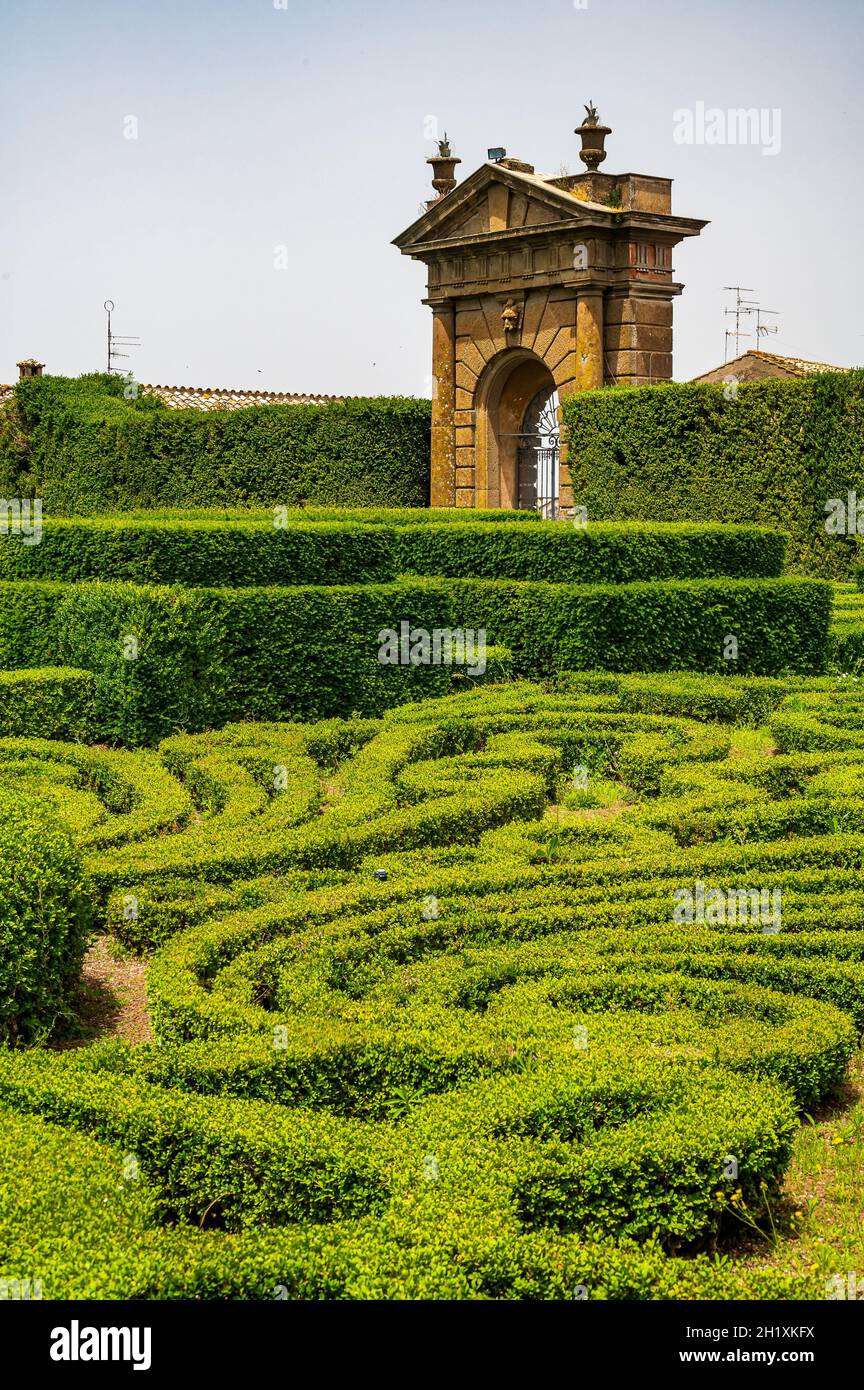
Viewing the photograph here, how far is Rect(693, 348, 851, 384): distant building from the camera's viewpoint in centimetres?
3150

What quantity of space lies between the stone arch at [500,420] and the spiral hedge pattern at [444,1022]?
19.3 meters

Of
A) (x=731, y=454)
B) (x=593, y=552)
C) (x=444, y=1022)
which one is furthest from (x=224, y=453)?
(x=444, y=1022)

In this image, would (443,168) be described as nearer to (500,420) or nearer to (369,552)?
(500,420)

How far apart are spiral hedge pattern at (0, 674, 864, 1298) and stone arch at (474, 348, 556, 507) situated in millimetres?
19275

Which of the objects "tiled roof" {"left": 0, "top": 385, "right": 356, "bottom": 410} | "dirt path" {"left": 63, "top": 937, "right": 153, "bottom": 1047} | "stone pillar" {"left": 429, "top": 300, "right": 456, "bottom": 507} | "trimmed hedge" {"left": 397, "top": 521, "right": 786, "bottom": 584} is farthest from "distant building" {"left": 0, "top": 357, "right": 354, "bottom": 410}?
"dirt path" {"left": 63, "top": 937, "right": 153, "bottom": 1047}

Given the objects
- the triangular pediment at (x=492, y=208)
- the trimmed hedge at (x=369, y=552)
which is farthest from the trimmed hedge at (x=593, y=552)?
the triangular pediment at (x=492, y=208)

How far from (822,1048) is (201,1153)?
8.17ft

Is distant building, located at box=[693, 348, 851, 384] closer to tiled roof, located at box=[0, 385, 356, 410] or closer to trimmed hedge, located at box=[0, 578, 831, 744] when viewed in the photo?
tiled roof, located at box=[0, 385, 356, 410]

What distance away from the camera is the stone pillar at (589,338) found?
1085 inches

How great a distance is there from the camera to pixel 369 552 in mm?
15125

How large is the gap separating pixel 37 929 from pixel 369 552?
8.49 m

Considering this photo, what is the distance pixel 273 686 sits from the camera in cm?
1367
